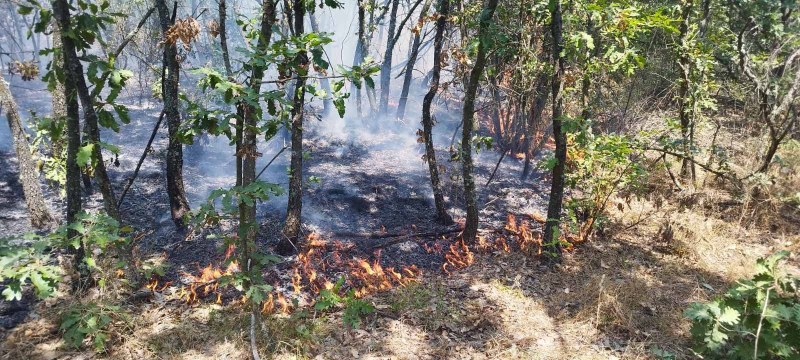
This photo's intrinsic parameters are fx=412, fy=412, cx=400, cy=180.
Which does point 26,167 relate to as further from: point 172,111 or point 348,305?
point 348,305

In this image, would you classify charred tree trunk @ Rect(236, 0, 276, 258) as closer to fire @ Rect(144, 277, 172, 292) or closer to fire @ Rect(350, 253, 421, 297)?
fire @ Rect(350, 253, 421, 297)

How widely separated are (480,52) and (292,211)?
3226mm

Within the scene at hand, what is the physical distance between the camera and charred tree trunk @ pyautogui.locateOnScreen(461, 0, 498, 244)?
464cm

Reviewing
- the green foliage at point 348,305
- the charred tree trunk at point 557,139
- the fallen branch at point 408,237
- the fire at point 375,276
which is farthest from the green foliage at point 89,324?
the charred tree trunk at point 557,139

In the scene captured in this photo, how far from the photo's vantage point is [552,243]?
508 cm

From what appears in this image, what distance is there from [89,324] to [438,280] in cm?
356

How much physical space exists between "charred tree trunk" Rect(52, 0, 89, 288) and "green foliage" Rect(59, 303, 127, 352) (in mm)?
499

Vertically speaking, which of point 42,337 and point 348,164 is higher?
point 348,164

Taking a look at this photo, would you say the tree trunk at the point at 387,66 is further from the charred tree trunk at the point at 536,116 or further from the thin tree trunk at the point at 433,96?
the thin tree trunk at the point at 433,96

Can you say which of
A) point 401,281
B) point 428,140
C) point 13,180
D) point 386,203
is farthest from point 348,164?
point 13,180

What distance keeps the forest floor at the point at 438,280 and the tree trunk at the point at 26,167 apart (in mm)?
414

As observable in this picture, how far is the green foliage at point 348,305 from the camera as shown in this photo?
13.7 ft

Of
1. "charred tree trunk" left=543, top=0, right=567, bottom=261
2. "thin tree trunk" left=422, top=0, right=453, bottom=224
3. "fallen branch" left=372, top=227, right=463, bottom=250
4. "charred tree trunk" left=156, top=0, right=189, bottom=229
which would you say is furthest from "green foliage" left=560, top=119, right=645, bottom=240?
"charred tree trunk" left=156, top=0, right=189, bottom=229

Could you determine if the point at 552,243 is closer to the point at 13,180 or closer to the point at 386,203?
the point at 386,203
